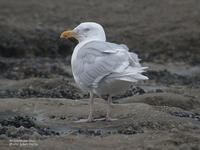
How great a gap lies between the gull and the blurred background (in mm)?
1309

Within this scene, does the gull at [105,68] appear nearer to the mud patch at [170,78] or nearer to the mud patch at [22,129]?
the mud patch at [22,129]

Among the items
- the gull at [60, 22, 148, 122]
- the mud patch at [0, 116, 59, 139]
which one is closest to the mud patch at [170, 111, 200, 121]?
the gull at [60, 22, 148, 122]

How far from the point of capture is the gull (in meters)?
10.7

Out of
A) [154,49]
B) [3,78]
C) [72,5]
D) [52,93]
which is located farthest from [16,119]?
[72,5]

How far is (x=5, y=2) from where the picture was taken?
27484 mm

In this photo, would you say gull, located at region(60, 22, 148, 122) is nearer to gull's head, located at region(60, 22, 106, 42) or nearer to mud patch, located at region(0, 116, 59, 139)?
gull's head, located at region(60, 22, 106, 42)

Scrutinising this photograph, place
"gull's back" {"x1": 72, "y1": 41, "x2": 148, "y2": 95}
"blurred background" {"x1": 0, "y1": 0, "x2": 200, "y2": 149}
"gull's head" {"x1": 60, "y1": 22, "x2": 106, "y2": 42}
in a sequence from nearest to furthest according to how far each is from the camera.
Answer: "gull's back" {"x1": 72, "y1": 41, "x2": 148, "y2": 95} → "gull's head" {"x1": 60, "y1": 22, "x2": 106, "y2": 42} → "blurred background" {"x1": 0, "y1": 0, "x2": 200, "y2": 149}

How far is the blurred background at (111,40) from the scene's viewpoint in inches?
592

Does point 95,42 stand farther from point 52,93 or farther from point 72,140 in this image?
point 52,93

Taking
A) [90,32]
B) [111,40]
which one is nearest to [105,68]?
[90,32]

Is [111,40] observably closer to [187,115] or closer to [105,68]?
[187,115]

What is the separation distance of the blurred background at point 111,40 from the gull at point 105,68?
131cm

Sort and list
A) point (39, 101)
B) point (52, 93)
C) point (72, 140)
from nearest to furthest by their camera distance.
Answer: point (72, 140) < point (39, 101) < point (52, 93)

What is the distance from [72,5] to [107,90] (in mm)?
17321
